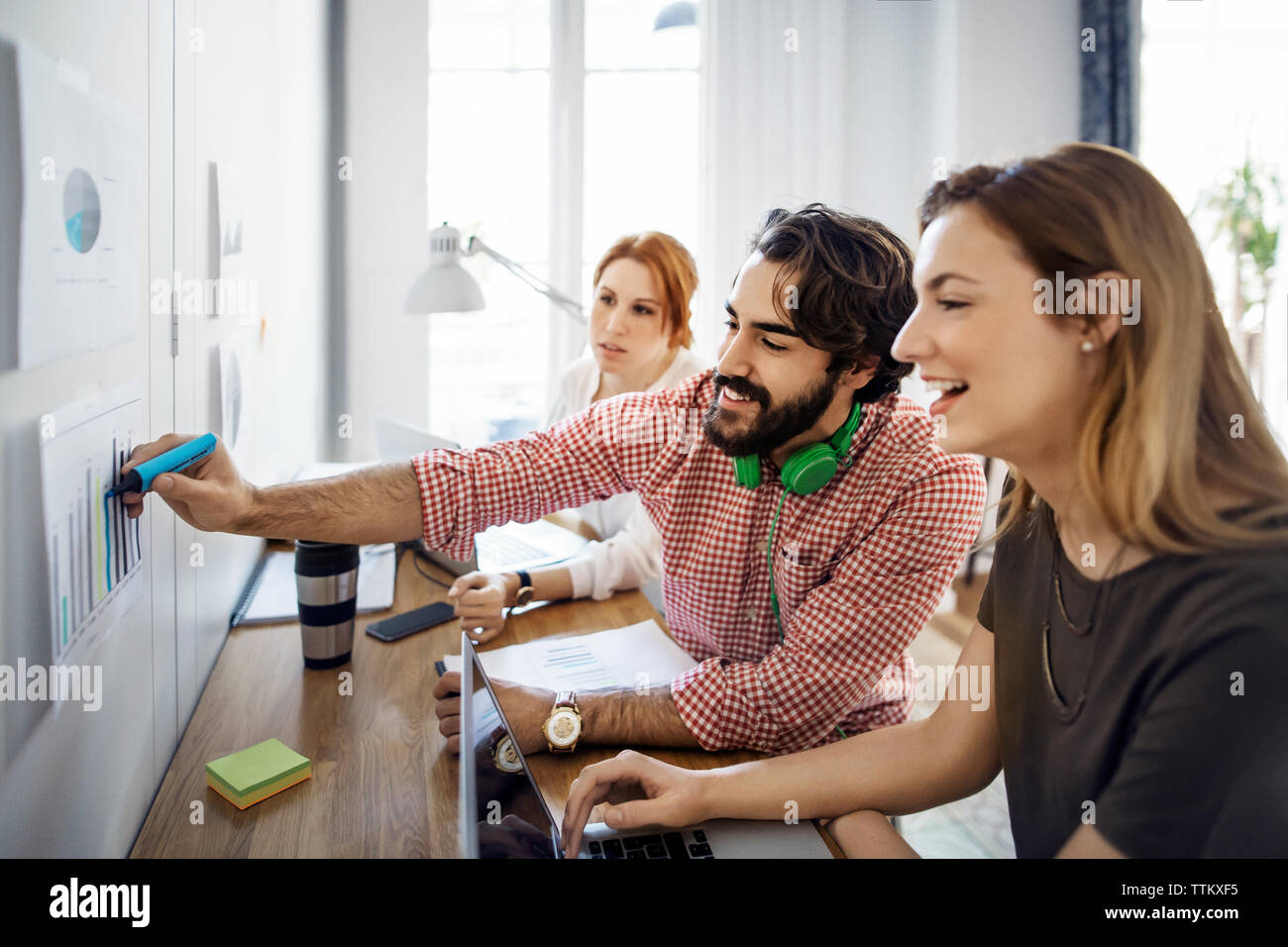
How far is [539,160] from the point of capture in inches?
128

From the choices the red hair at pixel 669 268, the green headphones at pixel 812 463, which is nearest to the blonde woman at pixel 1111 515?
the green headphones at pixel 812 463

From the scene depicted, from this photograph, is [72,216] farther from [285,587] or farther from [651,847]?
[285,587]

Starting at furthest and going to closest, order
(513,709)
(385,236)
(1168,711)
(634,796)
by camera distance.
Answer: (385,236), (513,709), (634,796), (1168,711)

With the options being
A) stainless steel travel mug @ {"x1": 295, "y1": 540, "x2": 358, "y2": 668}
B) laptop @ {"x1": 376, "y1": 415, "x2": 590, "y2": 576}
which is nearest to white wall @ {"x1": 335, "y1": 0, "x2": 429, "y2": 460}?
laptop @ {"x1": 376, "y1": 415, "x2": 590, "y2": 576}

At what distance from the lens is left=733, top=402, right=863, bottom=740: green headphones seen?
1.10 meters

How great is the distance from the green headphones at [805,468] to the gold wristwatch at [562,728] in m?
0.29

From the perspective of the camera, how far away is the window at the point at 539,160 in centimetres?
302

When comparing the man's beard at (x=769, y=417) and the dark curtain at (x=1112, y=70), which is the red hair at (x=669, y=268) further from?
the dark curtain at (x=1112, y=70)

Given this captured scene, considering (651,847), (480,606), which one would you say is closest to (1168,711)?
(651,847)

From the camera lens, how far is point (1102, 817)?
644 millimetres

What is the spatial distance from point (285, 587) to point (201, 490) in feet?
2.23

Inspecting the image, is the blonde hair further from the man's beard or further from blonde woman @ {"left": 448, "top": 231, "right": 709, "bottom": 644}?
blonde woman @ {"left": 448, "top": 231, "right": 709, "bottom": 644}
